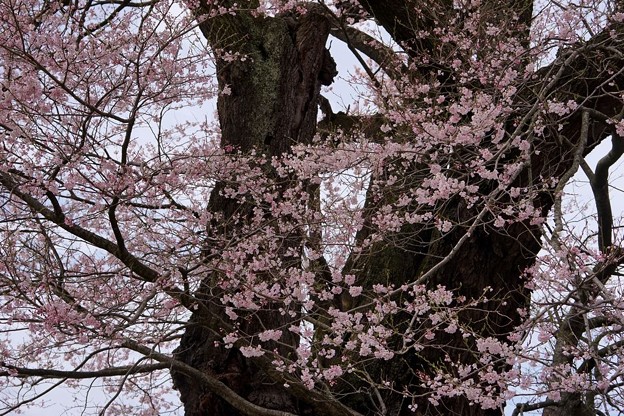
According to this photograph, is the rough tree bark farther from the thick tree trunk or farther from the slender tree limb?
the slender tree limb

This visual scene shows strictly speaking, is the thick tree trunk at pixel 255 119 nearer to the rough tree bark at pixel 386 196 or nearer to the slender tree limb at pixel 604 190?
the rough tree bark at pixel 386 196

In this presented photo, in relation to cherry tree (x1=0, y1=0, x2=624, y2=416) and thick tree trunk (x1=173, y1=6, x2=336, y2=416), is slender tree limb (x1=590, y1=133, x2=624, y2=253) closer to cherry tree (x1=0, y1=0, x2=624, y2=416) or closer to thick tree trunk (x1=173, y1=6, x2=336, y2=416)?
cherry tree (x1=0, y1=0, x2=624, y2=416)

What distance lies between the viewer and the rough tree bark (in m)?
4.81

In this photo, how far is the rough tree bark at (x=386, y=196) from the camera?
481cm

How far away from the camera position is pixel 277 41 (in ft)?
19.8

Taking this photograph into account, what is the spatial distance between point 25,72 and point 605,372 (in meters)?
4.18

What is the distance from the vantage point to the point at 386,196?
18.4 ft

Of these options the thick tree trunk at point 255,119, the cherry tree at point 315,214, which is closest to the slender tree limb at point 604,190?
the cherry tree at point 315,214

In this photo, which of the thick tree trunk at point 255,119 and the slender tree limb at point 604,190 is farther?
the slender tree limb at point 604,190

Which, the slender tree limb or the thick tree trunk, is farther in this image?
the slender tree limb

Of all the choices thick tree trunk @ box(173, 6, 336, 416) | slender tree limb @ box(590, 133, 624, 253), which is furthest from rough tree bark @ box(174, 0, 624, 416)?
slender tree limb @ box(590, 133, 624, 253)

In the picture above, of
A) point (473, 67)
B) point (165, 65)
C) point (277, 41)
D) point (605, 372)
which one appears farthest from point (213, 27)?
point (605, 372)

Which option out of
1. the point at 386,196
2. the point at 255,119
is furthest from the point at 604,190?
the point at 255,119

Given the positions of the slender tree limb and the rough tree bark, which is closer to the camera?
the rough tree bark
